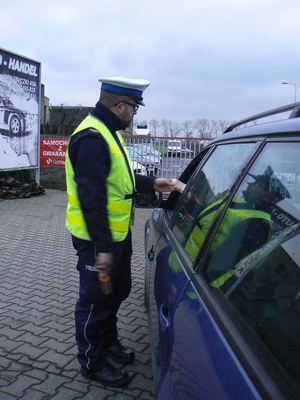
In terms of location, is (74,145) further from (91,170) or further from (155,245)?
(155,245)

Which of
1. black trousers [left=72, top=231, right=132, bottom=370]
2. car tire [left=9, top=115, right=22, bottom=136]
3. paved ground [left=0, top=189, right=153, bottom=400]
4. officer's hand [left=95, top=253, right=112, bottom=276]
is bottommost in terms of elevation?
paved ground [left=0, top=189, right=153, bottom=400]

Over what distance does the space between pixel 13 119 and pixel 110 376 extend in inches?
383

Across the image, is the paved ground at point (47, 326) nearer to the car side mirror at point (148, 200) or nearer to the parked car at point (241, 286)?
the parked car at point (241, 286)

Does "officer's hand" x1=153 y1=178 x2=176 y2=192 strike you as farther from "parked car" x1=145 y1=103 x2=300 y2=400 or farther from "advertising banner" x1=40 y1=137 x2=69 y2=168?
"advertising banner" x1=40 y1=137 x2=69 y2=168

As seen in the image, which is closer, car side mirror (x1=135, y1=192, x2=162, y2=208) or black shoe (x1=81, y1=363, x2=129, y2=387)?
black shoe (x1=81, y1=363, x2=129, y2=387)

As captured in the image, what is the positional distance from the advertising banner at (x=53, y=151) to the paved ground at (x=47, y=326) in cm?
677

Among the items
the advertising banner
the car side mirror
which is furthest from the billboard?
the car side mirror

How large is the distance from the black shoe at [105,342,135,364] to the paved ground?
2.4 inches

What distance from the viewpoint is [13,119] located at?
11391 millimetres

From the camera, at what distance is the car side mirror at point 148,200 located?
3219 millimetres

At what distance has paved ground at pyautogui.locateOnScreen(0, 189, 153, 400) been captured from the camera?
2855 millimetres

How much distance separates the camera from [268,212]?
1.51 meters

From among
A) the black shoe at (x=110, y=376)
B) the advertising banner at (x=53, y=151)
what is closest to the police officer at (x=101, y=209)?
the black shoe at (x=110, y=376)

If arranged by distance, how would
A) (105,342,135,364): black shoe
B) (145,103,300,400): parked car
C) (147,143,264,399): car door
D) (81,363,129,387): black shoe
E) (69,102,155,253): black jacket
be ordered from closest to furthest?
(145,103,300,400): parked car
(147,143,264,399): car door
(69,102,155,253): black jacket
(81,363,129,387): black shoe
(105,342,135,364): black shoe
